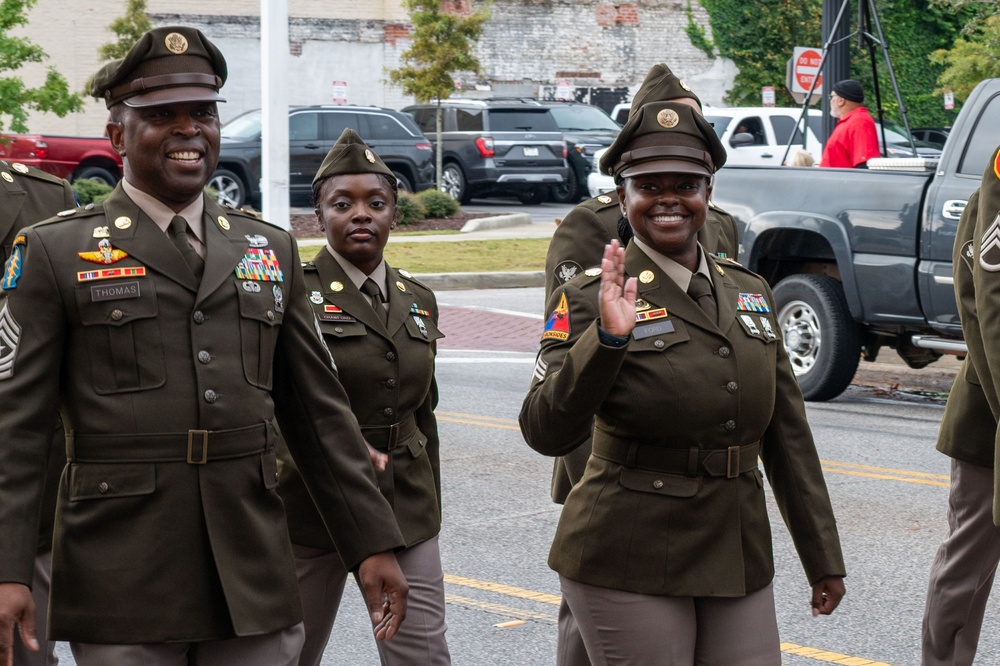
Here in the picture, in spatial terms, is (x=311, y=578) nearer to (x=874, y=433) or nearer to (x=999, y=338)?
(x=999, y=338)

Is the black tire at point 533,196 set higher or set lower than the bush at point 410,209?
lower

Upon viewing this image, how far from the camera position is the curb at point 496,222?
24.5 metres

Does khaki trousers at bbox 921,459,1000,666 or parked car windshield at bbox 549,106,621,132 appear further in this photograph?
parked car windshield at bbox 549,106,621,132

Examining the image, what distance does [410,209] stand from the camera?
81.9 feet

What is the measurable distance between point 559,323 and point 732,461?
0.53 meters

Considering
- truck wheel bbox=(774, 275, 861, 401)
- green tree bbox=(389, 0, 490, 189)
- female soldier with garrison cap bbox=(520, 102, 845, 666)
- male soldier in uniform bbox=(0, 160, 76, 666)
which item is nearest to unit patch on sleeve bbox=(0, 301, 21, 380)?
male soldier in uniform bbox=(0, 160, 76, 666)

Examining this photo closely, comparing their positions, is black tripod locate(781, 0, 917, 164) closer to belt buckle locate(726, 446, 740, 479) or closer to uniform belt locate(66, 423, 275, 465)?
belt buckle locate(726, 446, 740, 479)

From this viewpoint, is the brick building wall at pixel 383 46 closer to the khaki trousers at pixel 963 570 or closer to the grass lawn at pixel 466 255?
the grass lawn at pixel 466 255

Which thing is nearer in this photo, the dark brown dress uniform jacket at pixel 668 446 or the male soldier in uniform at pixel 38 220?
the dark brown dress uniform jacket at pixel 668 446

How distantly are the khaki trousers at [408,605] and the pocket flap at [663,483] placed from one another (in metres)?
0.96

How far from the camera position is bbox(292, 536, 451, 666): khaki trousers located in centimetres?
437

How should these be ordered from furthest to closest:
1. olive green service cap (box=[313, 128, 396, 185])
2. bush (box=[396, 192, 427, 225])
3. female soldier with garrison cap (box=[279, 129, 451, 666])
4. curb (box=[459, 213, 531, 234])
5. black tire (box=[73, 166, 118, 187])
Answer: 1. black tire (box=[73, 166, 118, 187])
2. bush (box=[396, 192, 427, 225])
3. curb (box=[459, 213, 531, 234])
4. olive green service cap (box=[313, 128, 396, 185])
5. female soldier with garrison cap (box=[279, 129, 451, 666])

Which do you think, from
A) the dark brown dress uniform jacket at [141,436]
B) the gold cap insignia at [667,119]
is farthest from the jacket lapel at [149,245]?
the gold cap insignia at [667,119]

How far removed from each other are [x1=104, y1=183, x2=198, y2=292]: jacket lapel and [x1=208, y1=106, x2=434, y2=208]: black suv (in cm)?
2310
